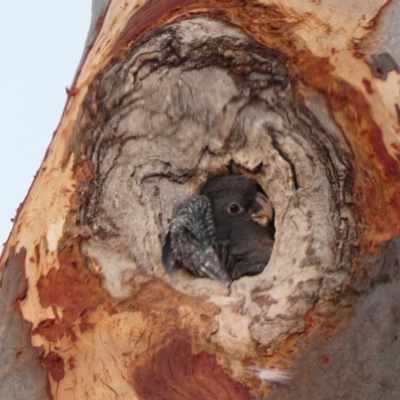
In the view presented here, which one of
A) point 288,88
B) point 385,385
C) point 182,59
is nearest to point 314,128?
point 288,88

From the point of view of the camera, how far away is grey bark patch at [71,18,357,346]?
1645mm

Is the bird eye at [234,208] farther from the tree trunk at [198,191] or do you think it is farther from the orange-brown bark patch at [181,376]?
the orange-brown bark patch at [181,376]

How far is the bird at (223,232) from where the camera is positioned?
184 cm

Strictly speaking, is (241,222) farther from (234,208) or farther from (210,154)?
(210,154)

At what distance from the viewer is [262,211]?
2.10 meters

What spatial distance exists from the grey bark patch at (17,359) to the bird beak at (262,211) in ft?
1.92

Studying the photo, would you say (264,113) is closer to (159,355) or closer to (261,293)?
(261,293)

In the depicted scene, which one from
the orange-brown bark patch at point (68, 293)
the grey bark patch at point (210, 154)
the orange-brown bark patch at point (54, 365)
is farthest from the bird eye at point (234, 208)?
the orange-brown bark patch at point (54, 365)

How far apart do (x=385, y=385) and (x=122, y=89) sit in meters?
0.71

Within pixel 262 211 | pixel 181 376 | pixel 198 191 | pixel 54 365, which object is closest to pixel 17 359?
pixel 54 365

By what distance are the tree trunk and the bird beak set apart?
19 centimetres

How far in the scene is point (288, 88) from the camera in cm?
177

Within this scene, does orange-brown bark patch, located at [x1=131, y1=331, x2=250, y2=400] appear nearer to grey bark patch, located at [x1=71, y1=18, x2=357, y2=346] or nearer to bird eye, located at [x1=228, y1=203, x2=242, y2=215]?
grey bark patch, located at [x1=71, y1=18, x2=357, y2=346]

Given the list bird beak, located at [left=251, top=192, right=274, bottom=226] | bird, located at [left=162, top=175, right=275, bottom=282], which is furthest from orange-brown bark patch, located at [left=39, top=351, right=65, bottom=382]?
bird beak, located at [left=251, top=192, right=274, bottom=226]
